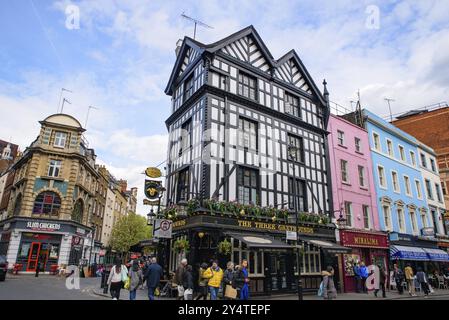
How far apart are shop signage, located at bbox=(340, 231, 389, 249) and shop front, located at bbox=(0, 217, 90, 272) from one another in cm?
2032

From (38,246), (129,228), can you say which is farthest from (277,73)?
(129,228)

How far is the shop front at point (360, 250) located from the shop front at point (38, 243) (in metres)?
20.2

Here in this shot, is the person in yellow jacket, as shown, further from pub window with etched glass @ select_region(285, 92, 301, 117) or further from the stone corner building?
the stone corner building

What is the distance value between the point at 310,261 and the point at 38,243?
2305cm

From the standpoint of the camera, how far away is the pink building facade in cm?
1956

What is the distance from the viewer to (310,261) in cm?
1783

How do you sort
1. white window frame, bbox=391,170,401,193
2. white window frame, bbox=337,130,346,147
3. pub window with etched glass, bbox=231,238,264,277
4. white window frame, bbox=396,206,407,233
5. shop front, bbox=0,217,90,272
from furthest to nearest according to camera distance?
shop front, bbox=0,217,90,272 < white window frame, bbox=391,170,401,193 < white window frame, bbox=396,206,407,233 < white window frame, bbox=337,130,346,147 < pub window with etched glass, bbox=231,238,264,277

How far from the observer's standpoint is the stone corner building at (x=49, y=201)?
2695 centimetres

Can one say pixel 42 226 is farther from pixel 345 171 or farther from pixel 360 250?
pixel 360 250

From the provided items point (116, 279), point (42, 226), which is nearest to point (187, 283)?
point (116, 279)

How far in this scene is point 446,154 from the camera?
3828 cm

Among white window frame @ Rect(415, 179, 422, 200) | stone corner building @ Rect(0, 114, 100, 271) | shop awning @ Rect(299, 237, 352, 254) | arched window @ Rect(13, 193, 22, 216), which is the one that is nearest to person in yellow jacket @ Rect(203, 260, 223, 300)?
shop awning @ Rect(299, 237, 352, 254)

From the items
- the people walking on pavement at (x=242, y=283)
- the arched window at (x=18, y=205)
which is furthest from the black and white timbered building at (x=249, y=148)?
the arched window at (x=18, y=205)

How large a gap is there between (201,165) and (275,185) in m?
4.62
